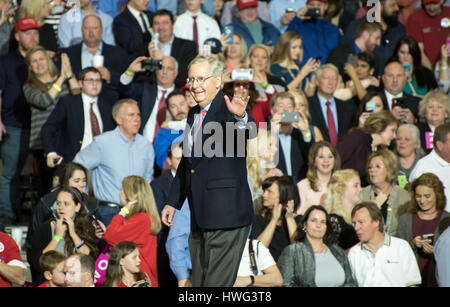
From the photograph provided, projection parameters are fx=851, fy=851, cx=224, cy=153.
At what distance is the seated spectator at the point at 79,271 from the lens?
21.7 ft

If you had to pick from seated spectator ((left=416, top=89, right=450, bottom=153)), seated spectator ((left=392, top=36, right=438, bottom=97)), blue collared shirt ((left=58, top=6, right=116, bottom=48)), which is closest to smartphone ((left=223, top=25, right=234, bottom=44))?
blue collared shirt ((left=58, top=6, right=116, bottom=48))

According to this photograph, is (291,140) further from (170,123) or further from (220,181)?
(220,181)

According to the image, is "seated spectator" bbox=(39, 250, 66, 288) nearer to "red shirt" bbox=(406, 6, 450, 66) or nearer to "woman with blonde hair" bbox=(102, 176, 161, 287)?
"woman with blonde hair" bbox=(102, 176, 161, 287)

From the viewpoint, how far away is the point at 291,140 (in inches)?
356

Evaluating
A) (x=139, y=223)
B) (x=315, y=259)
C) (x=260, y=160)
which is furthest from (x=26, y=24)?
(x=315, y=259)

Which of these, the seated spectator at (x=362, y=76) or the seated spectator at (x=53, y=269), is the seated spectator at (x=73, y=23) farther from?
the seated spectator at (x=53, y=269)

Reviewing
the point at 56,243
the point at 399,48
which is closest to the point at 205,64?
the point at 56,243

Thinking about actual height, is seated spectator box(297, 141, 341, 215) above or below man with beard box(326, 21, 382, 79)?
below

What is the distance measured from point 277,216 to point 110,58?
3.18 m

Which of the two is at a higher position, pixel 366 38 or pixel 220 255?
pixel 366 38

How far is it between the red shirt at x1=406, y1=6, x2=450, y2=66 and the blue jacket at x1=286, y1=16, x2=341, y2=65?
1.18 metres

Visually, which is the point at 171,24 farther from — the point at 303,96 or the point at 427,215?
the point at 427,215

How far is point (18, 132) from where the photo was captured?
9461mm

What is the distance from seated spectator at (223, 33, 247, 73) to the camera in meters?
9.95
